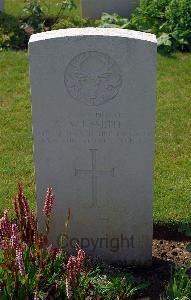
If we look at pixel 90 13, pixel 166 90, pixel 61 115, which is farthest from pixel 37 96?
pixel 90 13

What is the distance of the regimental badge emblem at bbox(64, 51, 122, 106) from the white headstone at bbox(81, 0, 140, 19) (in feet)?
21.2

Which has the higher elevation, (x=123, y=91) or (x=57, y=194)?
(x=123, y=91)

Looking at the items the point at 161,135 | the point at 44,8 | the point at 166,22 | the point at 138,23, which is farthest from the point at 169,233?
the point at 44,8

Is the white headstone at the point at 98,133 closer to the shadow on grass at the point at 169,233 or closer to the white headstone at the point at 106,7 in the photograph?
the shadow on grass at the point at 169,233

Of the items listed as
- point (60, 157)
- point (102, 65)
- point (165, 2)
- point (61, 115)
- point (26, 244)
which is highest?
point (165, 2)

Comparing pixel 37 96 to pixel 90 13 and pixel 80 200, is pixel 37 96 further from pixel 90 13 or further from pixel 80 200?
pixel 90 13

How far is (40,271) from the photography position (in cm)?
366

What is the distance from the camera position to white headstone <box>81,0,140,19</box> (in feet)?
33.4

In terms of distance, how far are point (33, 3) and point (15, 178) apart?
4.72m

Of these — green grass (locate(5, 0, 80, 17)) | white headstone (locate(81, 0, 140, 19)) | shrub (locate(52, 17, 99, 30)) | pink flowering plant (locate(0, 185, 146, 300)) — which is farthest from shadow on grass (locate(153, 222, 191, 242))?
green grass (locate(5, 0, 80, 17))

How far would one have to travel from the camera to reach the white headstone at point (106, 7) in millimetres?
10188

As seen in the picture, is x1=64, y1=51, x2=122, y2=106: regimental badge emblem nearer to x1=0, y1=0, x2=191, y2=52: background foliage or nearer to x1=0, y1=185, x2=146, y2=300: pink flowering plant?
x1=0, y1=185, x2=146, y2=300: pink flowering plant

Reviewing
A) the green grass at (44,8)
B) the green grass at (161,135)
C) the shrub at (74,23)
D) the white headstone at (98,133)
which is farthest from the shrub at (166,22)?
the white headstone at (98,133)

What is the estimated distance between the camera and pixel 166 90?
7.73 meters
